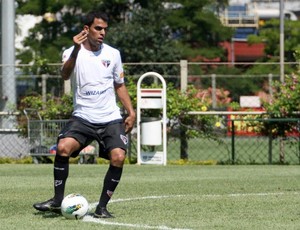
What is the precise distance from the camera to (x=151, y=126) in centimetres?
1989

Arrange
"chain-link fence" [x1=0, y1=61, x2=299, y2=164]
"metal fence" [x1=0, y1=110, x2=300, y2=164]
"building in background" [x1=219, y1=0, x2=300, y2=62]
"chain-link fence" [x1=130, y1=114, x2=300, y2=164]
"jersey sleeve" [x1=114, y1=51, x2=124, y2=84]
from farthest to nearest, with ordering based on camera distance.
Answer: "building in background" [x1=219, y1=0, x2=300, y2=62] → "chain-link fence" [x1=0, y1=61, x2=299, y2=164] → "chain-link fence" [x1=130, y1=114, x2=300, y2=164] → "metal fence" [x1=0, y1=110, x2=300, y2=164] → "jersey sleeve" [x1=114, y1=51, x2=124, y2=84]

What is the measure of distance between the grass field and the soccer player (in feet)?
1.22

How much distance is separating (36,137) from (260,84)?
9.50 metres

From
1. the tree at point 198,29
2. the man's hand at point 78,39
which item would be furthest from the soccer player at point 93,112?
the tree at point 198,29

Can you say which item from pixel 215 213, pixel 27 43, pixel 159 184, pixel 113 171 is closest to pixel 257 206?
pixel 215 213

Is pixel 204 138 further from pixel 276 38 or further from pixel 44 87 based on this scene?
pixel 276 38

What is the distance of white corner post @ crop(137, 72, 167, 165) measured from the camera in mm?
19797

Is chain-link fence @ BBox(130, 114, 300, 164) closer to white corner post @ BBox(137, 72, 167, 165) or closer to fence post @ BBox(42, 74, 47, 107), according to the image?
white corner post @ BBox(137, 72, 167, 165)

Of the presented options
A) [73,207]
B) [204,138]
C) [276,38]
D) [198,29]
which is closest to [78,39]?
[73,207]

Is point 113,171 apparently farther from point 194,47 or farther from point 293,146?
point 194,47

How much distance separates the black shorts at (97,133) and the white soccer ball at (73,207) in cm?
63

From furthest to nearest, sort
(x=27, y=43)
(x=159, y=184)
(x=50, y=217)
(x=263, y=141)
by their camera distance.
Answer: (x=27, y=43) < (x=263, y=141) < (x=159, y=184) < (x=50, y=217)

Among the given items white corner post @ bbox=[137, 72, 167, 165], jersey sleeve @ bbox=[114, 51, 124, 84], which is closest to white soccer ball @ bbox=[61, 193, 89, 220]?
jersey sleeve @ bbox=[114, 51, 124, 84]

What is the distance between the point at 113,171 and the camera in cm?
1027
